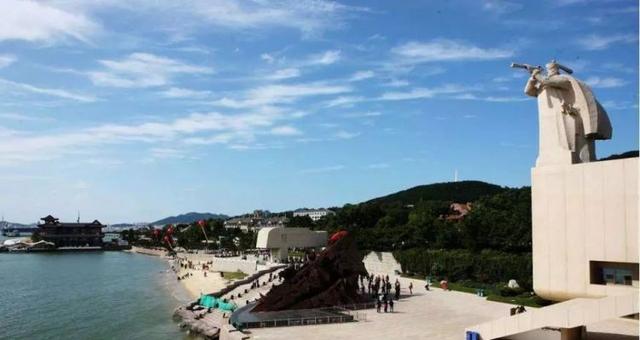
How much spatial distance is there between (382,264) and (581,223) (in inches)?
1678

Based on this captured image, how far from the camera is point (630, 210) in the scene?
22.3 m

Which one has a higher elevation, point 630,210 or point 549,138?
point 549,138

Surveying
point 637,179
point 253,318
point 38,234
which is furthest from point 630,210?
point 38,234

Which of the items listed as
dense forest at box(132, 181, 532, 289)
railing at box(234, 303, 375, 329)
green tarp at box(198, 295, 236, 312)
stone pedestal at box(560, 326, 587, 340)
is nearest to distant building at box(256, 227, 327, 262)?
dense forest at box(132, 181, 532, 289)

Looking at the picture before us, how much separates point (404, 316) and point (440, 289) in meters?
14.2

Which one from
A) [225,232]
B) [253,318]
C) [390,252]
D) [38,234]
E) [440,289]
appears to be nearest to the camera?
[253,318]

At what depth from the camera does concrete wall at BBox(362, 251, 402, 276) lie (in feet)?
208

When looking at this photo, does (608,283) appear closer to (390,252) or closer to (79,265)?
(390,252)

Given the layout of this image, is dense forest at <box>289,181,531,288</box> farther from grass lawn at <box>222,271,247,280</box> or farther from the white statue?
the white statue

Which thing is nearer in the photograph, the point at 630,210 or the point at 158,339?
the point at 630,210

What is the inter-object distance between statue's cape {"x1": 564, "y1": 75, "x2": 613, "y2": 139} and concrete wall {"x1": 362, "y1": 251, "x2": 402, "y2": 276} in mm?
37900

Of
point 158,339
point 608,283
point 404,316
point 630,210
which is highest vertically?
point 630,210

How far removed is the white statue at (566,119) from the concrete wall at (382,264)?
37.0 m

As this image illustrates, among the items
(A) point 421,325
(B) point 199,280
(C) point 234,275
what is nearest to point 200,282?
(B) point 199,280
